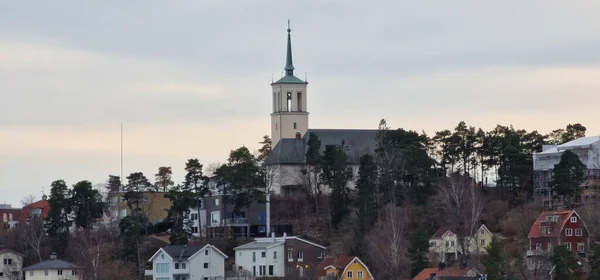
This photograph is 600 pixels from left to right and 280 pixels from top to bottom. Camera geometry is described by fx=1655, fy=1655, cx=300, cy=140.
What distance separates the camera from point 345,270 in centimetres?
10538

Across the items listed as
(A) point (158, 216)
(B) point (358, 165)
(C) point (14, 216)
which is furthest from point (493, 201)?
(C) point (14, 216)

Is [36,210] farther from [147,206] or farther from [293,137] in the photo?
[293,137]

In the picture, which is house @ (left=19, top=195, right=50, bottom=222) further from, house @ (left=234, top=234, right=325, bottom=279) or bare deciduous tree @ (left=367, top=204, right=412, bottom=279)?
bare deciduous tree @ (left=367, top=204, right=412, bottom=279)

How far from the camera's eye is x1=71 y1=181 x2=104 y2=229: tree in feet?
399

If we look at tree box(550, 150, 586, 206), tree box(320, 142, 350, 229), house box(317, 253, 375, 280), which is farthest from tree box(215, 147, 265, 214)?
tree box(550, 150, 586, 206)

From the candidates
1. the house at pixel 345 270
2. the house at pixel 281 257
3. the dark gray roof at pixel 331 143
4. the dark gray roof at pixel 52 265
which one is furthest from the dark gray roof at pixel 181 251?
the dark gray roof at pixel 331 143

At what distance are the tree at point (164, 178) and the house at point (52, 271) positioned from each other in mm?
25811

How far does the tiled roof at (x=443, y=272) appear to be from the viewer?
9825 cm

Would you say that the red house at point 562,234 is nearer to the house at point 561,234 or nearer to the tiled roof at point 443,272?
the house at point 561,234

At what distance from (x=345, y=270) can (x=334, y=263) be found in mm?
2069

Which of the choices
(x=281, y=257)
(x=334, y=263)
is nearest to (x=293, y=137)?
(x=281, y=257)

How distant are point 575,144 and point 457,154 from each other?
11.0 m

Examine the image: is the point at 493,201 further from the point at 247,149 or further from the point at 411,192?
the point at 247,149

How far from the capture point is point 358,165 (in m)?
131
